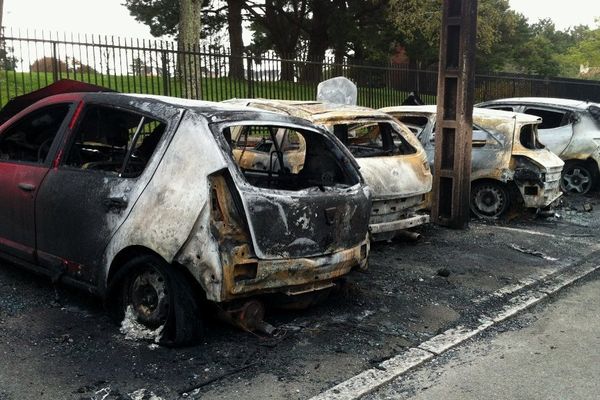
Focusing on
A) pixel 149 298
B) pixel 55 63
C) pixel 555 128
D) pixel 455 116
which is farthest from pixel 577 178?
pixel 149 298

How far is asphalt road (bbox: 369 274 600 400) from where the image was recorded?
370 cm

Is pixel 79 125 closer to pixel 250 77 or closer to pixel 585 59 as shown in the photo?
pixel 250 77

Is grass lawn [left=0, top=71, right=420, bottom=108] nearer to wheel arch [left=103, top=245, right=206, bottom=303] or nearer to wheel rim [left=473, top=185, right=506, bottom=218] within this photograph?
wheel rim [left=473, top=185, right=506, bottom=218]

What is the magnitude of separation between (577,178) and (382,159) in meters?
6.36

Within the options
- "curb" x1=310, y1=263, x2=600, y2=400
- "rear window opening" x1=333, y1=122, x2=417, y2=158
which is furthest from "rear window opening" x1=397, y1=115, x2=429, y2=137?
"curb" x1=310, y1=263, x2=600, y2=400

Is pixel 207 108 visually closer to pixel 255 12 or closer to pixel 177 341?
pixel 177 341

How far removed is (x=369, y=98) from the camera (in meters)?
15.0

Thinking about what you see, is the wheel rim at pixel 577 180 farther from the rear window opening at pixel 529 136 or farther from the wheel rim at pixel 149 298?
the wheel rim at pixel 149 298

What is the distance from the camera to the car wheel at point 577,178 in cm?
1133

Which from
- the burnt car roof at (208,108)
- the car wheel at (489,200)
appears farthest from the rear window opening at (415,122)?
the burnt car roof at (208,108)

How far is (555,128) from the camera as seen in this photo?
442 inches

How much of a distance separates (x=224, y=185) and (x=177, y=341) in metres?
1.08

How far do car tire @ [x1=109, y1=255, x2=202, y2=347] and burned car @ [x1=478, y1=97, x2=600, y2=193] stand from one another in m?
8.90

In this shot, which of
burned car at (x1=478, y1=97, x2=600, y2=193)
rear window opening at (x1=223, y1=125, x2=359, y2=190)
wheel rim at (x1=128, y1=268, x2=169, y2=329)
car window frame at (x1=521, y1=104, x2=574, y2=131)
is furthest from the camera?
car window frame at (x1=521, y1=104, x2=574, y2=131)
